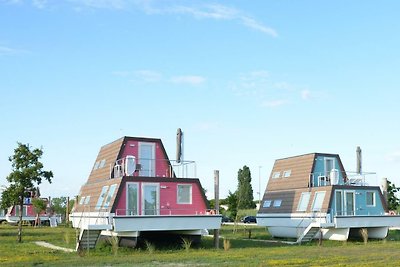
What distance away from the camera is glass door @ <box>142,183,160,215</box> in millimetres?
29469

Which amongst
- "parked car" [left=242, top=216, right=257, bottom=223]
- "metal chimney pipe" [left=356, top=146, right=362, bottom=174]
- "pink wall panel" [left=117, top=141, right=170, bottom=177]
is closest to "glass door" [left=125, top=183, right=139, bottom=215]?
"pink wall panel" [left=117, top=141, right=170, bottom=177]

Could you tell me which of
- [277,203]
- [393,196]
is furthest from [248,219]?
[277,203]

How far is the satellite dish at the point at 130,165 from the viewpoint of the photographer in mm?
29969

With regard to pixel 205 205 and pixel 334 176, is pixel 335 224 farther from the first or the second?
pixel 205 205

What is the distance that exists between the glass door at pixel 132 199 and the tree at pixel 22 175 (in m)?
10.0

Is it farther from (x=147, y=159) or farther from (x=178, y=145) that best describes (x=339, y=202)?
Answer: (x=147, y=159)

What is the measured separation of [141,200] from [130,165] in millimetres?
2030

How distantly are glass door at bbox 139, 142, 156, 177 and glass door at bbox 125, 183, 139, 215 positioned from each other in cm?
296

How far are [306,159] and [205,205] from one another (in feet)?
39.4

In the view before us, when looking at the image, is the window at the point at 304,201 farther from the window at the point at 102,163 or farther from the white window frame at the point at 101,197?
the white window frame at the point at 101,197

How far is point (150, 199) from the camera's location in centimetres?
2964

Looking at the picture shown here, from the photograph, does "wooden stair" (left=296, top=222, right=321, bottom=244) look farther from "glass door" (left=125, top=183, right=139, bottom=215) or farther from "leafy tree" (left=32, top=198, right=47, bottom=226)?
"leafy tree" (left=32, top=198, right=47, bottom=226)

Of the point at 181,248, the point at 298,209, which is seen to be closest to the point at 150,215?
the point at 181,248

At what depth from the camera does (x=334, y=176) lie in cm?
3691
